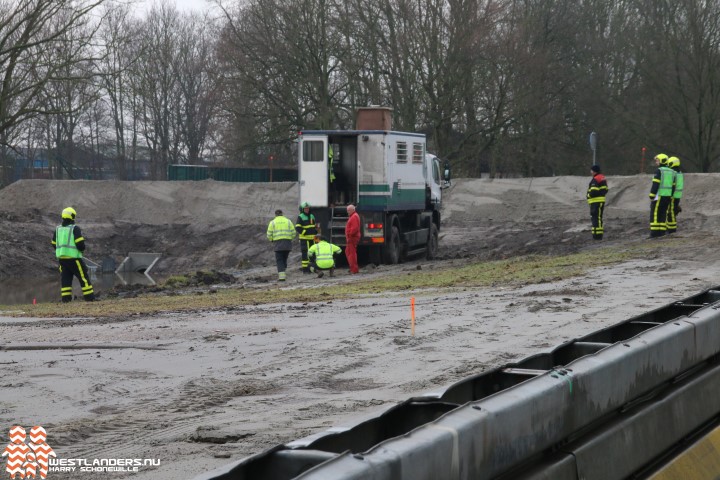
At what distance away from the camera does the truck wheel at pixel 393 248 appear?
25.5 metres

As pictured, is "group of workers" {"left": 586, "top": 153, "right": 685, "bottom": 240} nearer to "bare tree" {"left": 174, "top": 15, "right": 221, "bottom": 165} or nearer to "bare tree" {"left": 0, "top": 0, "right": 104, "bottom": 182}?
"bare tree" {"left": 0, "top": 0, "right": 104, "bottom": 182}

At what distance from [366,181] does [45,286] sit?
12.5 m

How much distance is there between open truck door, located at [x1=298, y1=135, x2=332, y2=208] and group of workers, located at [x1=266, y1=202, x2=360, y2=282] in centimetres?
46

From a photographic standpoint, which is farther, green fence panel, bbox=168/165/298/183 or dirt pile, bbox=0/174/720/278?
green fence panel, bbox=168/165/298/183

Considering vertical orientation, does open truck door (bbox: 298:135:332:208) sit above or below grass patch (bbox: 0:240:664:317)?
above

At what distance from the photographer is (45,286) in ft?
103

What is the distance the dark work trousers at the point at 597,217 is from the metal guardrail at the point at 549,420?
19121 mm

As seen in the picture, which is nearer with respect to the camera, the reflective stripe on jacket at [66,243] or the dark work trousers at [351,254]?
the reflective stripe on jacket at [66,243]

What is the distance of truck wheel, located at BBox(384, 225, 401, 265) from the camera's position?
25.5 metres

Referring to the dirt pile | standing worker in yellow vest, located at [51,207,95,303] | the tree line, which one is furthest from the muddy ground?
the tree line

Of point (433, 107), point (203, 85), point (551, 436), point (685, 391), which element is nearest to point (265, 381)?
point (685, 391)

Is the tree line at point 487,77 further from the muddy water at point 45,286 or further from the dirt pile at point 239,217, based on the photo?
the muddy water at point 45,286

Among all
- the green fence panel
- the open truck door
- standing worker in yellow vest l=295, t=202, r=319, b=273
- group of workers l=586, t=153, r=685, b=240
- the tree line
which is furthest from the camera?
the green fence panel

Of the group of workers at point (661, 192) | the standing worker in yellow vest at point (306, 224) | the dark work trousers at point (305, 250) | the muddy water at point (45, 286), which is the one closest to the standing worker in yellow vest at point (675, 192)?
the group of workers at point (661, 192)
